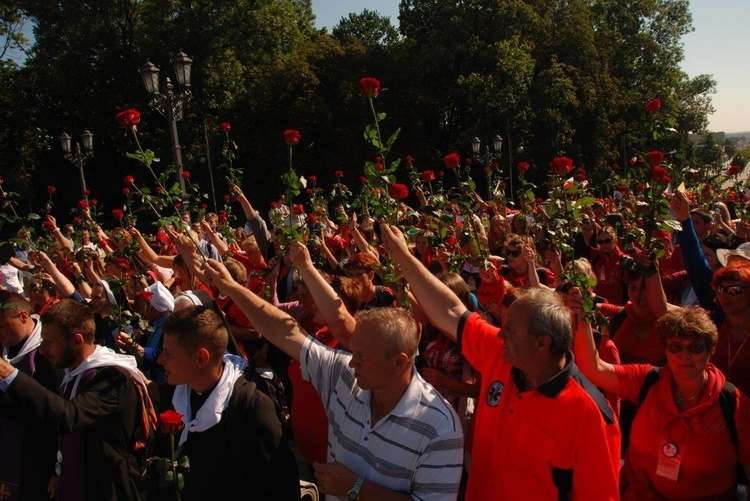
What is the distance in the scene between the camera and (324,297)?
3223 mm

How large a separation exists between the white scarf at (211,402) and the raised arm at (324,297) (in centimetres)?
51

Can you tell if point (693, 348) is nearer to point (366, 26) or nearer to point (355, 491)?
point (355, 491)

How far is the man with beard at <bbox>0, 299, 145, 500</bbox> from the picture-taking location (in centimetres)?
296

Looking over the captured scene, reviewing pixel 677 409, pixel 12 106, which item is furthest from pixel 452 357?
pixel 12 106

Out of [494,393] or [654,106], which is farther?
[654,106]

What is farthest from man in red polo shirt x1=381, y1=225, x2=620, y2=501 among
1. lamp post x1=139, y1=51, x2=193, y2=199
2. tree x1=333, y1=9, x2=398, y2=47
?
tree x1=333, y1=9, x2=398, y2=47

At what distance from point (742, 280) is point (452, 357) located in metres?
1.71

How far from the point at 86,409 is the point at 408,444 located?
1.67 metres

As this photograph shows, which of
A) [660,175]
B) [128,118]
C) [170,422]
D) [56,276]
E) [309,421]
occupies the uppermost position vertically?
[128,118]

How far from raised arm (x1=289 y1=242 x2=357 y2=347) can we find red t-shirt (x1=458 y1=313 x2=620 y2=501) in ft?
2.96

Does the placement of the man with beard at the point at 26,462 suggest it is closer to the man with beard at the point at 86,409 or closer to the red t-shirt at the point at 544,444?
the man with beard at the point at 86,409

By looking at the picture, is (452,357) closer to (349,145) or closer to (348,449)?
(348,449)

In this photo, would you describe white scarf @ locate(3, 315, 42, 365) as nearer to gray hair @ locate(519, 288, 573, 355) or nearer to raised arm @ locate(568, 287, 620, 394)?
gray hair @ locate(519, 288, 573, 355)

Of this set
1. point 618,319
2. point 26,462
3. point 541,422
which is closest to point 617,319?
point 618,319
